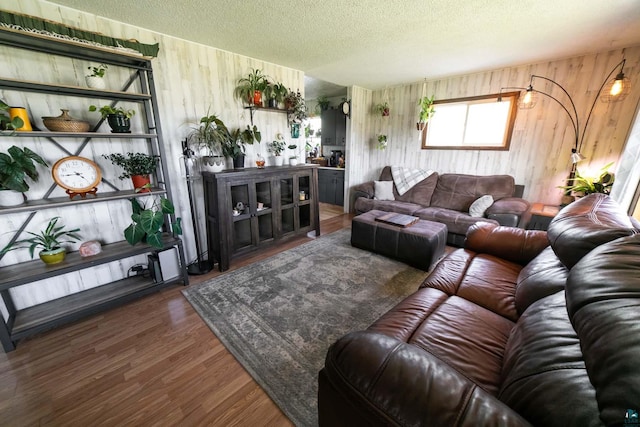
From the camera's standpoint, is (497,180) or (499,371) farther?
(497,180)

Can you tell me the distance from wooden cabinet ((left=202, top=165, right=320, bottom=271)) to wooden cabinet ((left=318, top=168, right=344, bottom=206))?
1627 millimetres

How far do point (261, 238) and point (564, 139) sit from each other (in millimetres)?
4041

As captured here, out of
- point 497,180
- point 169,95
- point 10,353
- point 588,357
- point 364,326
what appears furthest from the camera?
point 497,180

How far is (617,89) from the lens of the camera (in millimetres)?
2318

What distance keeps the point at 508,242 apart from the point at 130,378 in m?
2.70

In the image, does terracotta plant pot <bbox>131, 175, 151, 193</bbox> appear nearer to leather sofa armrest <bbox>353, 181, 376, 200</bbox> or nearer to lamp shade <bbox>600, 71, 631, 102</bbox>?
leather sofa armrest <bbox>353, 181, 376, 200</bbox>

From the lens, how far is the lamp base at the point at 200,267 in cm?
259

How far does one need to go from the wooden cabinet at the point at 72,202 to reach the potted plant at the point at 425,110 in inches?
143

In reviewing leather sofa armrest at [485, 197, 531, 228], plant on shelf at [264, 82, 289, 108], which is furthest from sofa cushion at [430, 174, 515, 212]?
plant on shelf at [264, 82, 289, 108]

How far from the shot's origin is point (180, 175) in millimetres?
2613

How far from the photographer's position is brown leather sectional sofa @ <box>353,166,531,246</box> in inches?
119

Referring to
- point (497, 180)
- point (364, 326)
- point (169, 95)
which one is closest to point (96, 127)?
point (169, 95)

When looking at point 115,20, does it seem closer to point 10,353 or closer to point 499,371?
point 10,353

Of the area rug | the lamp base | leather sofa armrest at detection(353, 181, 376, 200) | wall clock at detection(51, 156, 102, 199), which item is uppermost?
wall clock at detection(51, 156, 102, 199)
